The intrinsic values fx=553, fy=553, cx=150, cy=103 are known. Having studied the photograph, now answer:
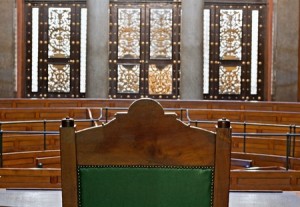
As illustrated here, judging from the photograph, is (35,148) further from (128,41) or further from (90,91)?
(128,41)

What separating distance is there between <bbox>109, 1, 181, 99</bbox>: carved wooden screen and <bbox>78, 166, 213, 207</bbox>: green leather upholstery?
524 inches

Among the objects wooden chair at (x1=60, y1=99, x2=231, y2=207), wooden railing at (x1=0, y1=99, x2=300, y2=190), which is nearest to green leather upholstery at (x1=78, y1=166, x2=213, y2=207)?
wooden chair at (x1=60, y1=99, x2=231, y2=207)

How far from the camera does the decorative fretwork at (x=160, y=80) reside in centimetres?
1529

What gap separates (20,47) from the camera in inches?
587

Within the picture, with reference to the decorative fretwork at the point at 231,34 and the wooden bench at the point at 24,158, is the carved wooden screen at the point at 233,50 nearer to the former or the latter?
the decorative fretwork at the point at 231,34

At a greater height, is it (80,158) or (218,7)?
(218,7)

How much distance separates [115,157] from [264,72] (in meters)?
13.6

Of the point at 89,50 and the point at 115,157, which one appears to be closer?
the point at 115,157

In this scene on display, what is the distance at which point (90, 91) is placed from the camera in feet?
48.0

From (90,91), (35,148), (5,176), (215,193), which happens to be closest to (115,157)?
(215,193)

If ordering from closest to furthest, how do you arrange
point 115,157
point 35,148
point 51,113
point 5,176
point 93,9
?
point 115,157 < point 5,176 < point 35,148 < point 51,113 < point 93,9

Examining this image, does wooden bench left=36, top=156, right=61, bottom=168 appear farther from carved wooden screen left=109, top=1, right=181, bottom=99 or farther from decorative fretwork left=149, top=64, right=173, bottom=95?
decorative fretwork left=149, top=64, right=173, bottom=95

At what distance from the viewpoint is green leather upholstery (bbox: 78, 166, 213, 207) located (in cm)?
193

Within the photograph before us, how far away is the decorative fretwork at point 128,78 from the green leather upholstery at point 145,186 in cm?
1336
